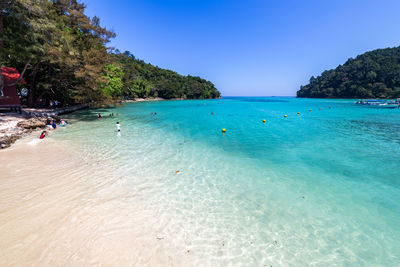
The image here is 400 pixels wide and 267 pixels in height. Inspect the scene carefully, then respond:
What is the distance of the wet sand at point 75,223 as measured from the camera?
361 centimetres

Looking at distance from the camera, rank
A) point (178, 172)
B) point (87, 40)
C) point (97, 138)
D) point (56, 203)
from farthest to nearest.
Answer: point (87, 40) → point (97, 138) → point (178, 172) → point (56, 203)

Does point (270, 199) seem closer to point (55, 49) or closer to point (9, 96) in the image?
point (55, 49)

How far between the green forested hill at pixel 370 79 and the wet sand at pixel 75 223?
148 metres

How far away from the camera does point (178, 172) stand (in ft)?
26.2

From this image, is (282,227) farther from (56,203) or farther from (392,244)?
(56,203)

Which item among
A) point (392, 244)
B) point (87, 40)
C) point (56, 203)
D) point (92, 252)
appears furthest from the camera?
point (87, 40)

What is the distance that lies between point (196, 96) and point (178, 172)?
12110cm

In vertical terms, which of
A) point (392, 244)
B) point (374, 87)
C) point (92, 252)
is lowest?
point (392, 244)

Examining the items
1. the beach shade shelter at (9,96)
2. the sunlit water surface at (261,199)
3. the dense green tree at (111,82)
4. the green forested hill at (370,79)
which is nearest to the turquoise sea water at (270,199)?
the sunlit water surface at (261,199)

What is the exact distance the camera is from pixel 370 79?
105m

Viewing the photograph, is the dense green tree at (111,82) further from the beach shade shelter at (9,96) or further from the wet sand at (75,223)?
the wet sand at (75,223)

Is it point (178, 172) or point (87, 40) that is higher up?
point (87, 40)

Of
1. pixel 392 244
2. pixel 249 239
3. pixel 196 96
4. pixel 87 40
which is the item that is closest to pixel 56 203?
pixel 249 239

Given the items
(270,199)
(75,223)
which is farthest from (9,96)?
(270,199)
